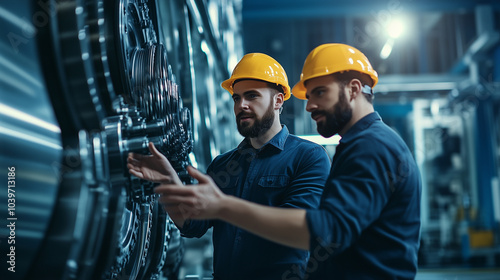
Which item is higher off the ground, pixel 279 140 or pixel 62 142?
pixel 279 140

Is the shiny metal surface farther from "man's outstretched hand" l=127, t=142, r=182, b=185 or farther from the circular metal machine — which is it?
"man's outstretched hand" l=127, t=142, r=182, b=185

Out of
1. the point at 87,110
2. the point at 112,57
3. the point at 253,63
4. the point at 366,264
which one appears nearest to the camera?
Result: the point at 87,110

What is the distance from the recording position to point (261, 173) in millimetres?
1954

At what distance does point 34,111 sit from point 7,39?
0.54 ft

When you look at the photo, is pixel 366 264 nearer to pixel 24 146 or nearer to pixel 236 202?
pixel 236 202

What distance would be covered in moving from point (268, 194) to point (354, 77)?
61 centimetres

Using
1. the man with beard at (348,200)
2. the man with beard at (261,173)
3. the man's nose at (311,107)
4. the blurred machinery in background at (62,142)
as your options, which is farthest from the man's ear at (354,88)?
the blurred machinery in background at (62,142)

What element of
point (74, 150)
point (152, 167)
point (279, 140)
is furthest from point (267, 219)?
point (279, 140)

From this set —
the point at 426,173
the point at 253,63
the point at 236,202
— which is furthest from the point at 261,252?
the point at 426,173

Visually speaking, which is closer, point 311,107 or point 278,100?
point 311,107

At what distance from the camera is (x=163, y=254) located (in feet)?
6.20

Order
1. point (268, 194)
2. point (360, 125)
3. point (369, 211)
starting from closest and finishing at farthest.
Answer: point (369, 211) → point (360, 125) → point (268, 194)

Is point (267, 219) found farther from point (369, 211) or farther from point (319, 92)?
point (319, 92)

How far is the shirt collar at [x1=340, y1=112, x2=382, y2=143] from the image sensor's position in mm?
1487
